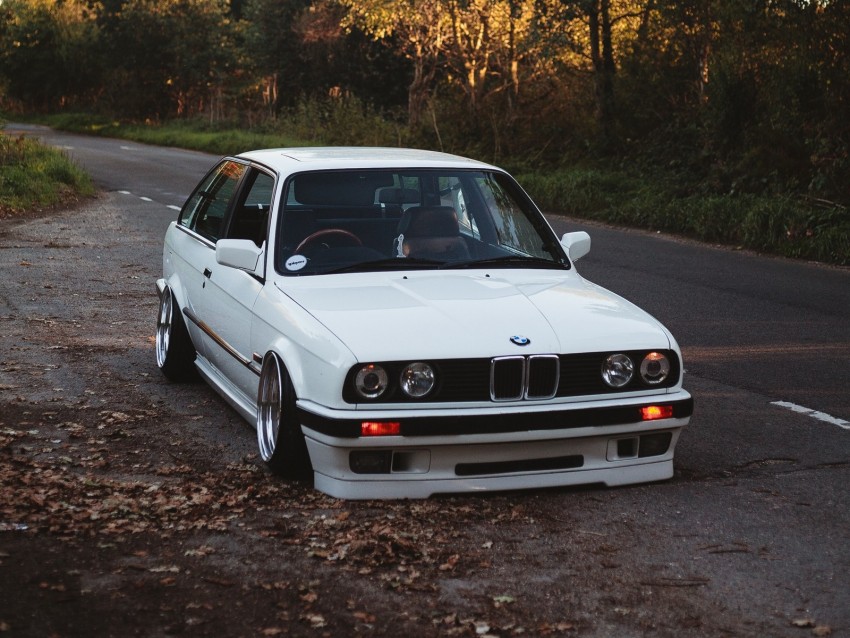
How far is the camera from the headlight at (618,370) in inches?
210

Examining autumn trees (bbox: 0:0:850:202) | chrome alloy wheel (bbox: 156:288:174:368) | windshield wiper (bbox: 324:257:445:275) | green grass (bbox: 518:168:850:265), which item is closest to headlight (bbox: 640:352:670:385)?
windshield wiper (bbox: 324:257:445:275)

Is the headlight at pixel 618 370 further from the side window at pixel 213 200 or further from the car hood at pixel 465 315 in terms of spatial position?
the side window at pixel 213 200

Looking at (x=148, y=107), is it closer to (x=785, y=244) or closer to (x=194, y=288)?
(x=785, y=244)

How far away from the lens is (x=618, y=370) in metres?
5.38

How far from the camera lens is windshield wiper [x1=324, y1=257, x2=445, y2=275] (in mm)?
6195

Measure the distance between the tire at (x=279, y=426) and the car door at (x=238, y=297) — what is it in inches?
8.5

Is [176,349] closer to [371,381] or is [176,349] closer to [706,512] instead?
[371,381]

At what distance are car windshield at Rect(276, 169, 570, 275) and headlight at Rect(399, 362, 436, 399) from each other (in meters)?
1.19

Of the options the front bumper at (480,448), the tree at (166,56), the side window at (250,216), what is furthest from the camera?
the tree at (166,56)

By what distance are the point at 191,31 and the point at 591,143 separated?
35.8 metres

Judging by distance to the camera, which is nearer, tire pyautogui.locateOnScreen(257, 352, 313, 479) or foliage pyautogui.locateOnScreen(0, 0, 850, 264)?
tire pyautogui.locateOnScreen(257, 352, 313, 479)

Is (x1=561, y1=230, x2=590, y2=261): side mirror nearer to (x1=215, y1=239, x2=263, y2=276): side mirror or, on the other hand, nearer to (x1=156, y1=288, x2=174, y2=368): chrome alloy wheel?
(x1=215, y1=239, x2=263, y2=276): side mirror

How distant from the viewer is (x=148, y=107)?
57594 millimetres

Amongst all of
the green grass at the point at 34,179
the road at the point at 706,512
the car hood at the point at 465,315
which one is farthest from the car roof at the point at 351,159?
the green grass at the point at 34,179
